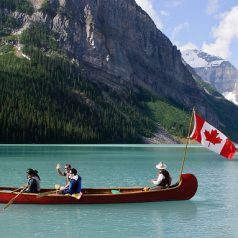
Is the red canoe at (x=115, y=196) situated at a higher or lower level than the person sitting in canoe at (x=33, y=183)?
lower

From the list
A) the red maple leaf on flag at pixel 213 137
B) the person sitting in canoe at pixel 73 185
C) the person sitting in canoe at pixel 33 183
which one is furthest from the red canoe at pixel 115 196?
the red maple leaf on flag at pixel 213 137

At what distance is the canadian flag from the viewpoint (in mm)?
37188

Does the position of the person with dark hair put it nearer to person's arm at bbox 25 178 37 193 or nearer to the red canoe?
the red canoe

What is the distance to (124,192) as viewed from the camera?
136 feet

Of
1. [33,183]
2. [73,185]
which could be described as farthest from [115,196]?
[33,183]

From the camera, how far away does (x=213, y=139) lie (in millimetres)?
38281

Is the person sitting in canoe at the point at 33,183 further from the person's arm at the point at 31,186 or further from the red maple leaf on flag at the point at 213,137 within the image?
the red maple leaf on flag at the point at 213,137

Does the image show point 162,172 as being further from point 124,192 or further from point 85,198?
point 85,198

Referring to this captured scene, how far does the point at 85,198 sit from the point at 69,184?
1.81m

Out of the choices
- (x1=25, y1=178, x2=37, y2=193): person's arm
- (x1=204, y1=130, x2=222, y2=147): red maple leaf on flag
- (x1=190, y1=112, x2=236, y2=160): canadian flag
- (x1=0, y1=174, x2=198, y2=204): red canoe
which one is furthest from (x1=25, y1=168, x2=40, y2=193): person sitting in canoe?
(x1=204, y1=130, x2=222, y2=147): red maple leaf on flag

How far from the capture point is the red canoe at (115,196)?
128ft

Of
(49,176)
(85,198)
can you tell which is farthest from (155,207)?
(49,176)

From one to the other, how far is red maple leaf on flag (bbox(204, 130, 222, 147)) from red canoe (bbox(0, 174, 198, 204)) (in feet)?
16.3

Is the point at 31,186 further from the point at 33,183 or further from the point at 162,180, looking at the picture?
the point at 162,180
